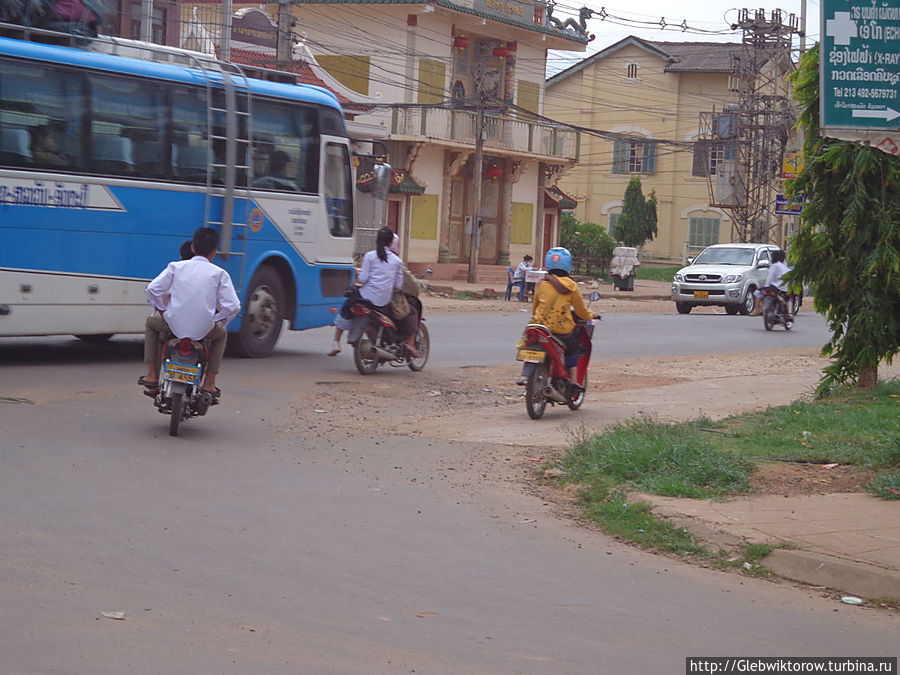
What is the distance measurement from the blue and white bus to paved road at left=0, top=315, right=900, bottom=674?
161 inches

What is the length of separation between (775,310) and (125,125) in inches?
659

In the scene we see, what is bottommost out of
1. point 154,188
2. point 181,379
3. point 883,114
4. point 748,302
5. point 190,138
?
point 181,379

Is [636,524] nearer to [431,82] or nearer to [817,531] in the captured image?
[817,531]

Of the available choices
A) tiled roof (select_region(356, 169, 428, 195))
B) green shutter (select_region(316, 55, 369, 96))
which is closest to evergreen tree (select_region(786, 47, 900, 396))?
tiled roof (select_region(356, 169, 428, 195))

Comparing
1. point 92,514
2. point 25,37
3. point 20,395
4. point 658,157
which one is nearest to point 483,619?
point 92,514

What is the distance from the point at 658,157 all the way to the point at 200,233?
57.9 meters

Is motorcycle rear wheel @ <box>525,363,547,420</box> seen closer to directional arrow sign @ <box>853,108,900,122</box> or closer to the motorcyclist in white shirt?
the motorcyclist in white shirt

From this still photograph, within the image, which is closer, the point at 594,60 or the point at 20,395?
the point at 20,395

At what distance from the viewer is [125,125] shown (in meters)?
13.7

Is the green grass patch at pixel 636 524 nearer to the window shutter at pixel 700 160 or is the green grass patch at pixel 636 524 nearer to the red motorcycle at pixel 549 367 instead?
the red motorcycle at pixel 549 367

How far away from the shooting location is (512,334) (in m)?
22.2

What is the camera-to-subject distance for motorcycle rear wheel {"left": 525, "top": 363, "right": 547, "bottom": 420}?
1147cm

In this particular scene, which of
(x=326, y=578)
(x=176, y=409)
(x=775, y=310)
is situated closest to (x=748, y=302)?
(x=775, y=310)

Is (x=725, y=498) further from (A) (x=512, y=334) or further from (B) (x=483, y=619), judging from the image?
(A) (x=512, y=334)
